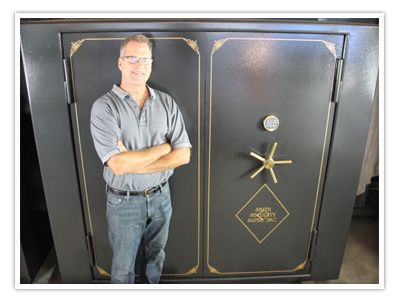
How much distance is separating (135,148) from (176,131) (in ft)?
0.57

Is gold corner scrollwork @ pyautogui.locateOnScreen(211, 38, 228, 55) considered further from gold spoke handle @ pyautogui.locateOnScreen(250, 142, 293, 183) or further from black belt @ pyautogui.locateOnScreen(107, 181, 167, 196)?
black belt @ pyautogui.locateOnScreen(107, 181, 167, 196)

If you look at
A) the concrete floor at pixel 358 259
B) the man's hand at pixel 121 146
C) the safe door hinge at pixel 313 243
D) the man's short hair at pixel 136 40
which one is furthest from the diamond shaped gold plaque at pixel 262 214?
the man's short hair at pixel 136 40

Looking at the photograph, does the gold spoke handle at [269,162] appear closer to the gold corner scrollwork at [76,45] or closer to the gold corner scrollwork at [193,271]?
the gold corner scrollwork at [193,271]

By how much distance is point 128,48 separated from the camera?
42.7 inches

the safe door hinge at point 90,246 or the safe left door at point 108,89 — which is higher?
the safe left door at point 108,89

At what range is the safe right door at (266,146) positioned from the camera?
1.19 metres

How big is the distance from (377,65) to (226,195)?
84cm

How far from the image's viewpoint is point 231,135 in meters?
1.27

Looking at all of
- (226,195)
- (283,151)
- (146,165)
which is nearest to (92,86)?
(146,165)

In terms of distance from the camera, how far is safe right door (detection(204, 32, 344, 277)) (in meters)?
1.19

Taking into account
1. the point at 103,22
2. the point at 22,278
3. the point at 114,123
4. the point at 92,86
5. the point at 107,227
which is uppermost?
the point at 103,22

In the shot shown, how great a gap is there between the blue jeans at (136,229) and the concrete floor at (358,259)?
20.8 inches

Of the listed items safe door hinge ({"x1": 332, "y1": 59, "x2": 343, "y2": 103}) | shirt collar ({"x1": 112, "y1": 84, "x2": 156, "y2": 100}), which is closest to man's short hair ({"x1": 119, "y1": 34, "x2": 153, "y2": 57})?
shirt collar ({"x1": 112, "y1": 84, "x2": 156, "y2": 100})
